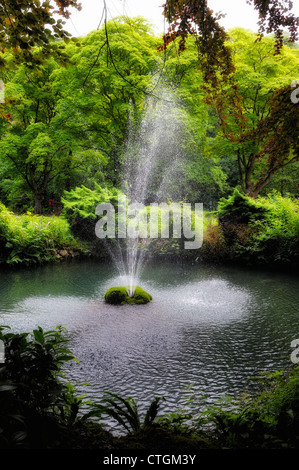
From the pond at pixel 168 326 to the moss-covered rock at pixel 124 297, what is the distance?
210 mm

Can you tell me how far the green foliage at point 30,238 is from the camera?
11.1 meters

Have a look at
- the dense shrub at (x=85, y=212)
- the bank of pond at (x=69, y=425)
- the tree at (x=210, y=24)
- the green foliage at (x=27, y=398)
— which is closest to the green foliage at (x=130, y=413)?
the bank of pond at (x=69, y=425)

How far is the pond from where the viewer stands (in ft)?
12.4

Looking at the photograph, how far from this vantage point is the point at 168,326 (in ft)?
18.5

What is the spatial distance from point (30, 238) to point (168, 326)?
7733mm

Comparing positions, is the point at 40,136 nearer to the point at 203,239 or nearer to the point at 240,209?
the point at 203,239

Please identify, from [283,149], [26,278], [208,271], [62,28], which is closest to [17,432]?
[283,149]

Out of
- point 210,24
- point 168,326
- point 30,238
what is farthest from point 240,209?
point 210,24

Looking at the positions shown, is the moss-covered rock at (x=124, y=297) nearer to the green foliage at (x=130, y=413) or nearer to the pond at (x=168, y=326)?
the pond at (x=168, y=326)

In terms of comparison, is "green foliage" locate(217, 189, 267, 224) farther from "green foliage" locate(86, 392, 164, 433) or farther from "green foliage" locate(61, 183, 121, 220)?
"green foliage" locate(86, 392, 164, 433)

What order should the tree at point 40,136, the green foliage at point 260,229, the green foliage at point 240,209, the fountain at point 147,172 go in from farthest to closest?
1. the tree at point 40,136
2. the fountain at point 147,172
3. the green foliage at point 240,209
4. the green foliage at point 260,229

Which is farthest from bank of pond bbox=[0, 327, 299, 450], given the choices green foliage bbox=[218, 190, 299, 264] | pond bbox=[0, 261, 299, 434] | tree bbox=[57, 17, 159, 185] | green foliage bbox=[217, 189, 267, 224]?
tree bbox=[57, 17, 159, 185]

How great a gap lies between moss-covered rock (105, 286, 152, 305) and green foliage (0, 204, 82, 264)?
5270 mm
